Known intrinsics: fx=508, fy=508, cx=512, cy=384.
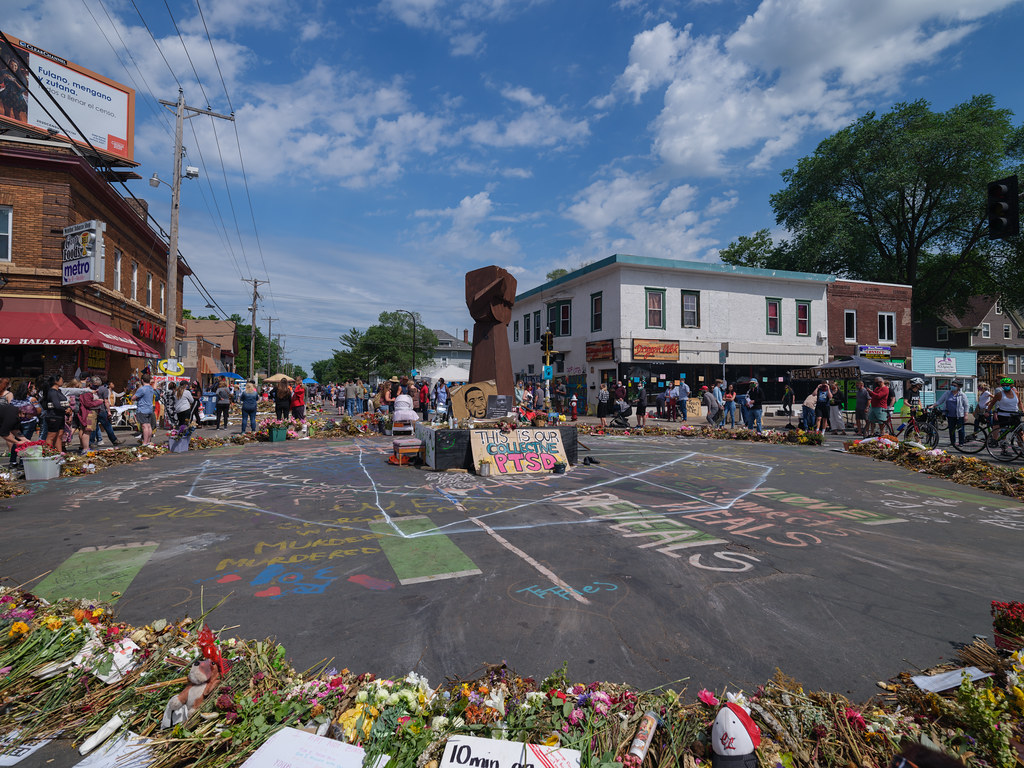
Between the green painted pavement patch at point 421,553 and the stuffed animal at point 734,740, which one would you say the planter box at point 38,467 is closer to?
the green painted pavement patch at point 421,553

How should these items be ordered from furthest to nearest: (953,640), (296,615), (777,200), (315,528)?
(777,200), (315,528), (296,615), (953,640)

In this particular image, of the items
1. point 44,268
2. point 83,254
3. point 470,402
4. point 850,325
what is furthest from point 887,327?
point 44,268

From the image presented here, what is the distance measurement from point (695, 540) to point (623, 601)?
204 cm

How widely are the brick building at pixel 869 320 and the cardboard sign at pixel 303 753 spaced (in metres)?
34.3

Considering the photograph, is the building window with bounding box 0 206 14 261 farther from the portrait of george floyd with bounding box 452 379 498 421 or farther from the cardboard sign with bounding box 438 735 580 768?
the cardboard sign with bounding box 438 735 580 768

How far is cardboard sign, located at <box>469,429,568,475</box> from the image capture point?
10.4m

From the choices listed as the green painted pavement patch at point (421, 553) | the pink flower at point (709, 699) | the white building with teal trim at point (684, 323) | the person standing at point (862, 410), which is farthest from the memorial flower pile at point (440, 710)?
the white building with teal trim at point (684, 323)

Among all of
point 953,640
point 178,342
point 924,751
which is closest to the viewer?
point 924,751

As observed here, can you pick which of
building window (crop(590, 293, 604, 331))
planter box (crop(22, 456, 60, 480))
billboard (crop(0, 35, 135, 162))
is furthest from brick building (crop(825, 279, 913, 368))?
billboard (crop(0, 35, 135, 162))

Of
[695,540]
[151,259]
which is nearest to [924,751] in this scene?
[695,540]

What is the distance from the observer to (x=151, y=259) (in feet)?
82.9

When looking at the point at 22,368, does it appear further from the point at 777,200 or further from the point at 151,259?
the point at 777,200

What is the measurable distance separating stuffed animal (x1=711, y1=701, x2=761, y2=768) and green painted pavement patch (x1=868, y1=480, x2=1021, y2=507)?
8446mm

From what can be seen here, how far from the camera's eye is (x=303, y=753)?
7.52 feet
